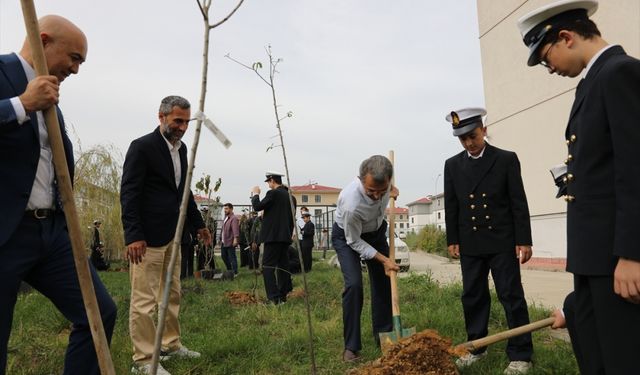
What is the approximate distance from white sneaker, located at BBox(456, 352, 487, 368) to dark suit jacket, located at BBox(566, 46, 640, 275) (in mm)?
1825

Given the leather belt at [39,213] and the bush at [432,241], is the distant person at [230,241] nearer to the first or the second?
the bush at [432,241]

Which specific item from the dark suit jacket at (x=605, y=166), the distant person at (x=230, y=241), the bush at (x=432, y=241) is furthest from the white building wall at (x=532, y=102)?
the dark suit jacket at (x=605, y=166)

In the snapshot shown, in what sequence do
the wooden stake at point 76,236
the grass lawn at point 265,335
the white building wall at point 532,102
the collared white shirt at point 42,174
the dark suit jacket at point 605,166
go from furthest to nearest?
the white building wall at point 532,102 < the grass lawn at point 265,335 < the collared white shirt at point 42,174 < the dark suit jacket at point 605,166 < the wooden stake at point 76,236

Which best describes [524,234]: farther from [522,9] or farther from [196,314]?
[522,9]

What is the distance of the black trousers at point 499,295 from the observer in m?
3.48

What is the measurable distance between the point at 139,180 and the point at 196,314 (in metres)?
2.82

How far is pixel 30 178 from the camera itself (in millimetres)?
2137

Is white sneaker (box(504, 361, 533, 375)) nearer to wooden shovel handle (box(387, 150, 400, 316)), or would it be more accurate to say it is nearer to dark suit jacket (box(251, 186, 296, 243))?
wooden shovel handle (box(387, 150, 400, 316))

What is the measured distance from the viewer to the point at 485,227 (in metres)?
3.71

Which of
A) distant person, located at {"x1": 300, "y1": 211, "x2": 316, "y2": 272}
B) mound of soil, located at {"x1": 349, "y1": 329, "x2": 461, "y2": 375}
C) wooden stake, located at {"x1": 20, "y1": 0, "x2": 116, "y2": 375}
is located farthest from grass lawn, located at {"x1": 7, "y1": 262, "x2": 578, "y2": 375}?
distant person, located at {"x1": 300, "y1": 211, "x2": 316, "y2": 272}

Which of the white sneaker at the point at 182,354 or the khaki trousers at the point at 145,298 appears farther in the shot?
the white sneaker at the point at 182,354

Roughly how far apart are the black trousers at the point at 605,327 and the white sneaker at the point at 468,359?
163 cm

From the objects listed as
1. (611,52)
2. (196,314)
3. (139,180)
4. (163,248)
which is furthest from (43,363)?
(611,52)

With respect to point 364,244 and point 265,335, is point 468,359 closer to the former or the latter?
point 364,244
